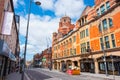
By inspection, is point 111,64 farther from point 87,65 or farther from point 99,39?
point 87,65

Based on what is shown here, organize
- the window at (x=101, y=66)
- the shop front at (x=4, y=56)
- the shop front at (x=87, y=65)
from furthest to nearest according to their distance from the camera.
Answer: the shop front at (x=87, y=65) < the window at (x=101, y=66) < the shop front at (x=4, y=56)

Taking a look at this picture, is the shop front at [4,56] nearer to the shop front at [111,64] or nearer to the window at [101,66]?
the shop front at [111,64]

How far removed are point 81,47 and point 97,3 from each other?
1267cm

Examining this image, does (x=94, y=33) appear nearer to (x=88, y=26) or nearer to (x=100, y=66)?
(x=88, y=26)

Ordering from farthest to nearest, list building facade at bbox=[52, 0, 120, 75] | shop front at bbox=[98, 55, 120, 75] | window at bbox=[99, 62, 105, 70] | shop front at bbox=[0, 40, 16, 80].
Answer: window at bbox=[99, 62, 105, 70], building facade at bbox=[52, 0, 120, 75], shop front at bbox=[98, 55, 120, 75], shop front at bbox=[0, 40, 16, 80]

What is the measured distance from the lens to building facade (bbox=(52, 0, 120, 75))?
82.1 ft

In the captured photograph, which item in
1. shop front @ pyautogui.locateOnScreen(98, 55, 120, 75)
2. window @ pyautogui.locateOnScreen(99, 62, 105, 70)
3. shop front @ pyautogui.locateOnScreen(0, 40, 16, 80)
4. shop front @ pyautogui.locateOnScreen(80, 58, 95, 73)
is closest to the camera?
shop front @ pyautogui.locateOnScreen(0, 40, 16, 80)

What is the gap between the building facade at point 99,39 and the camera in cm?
2502

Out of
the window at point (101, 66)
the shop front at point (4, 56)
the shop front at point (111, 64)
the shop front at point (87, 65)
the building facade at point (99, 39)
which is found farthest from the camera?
the shop front at point (87, 65)

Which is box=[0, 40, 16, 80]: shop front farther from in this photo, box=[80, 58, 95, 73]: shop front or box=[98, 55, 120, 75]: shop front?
box=[80, 58, 95, 73]: shop front

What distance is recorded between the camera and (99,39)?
2967 centimetres

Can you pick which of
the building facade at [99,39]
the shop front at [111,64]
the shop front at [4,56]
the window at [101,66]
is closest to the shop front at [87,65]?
the building facade at [99,39]

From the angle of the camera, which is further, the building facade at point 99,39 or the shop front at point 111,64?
the building facade at point 99,39

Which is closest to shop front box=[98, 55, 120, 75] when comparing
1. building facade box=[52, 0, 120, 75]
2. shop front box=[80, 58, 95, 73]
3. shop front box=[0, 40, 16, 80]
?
building facade box=[52, 0, 120, 75]
